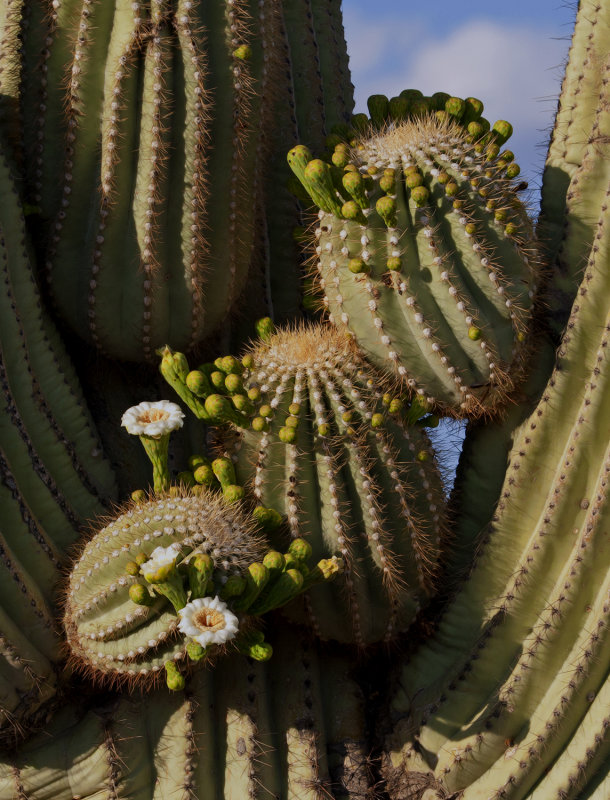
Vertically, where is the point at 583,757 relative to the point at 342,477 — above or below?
below

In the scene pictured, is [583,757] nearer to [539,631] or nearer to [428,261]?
[539,631]

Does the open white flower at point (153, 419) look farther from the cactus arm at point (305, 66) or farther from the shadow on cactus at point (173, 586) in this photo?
the cactus arm at point (305, 66)

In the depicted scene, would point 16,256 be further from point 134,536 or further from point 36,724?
point 36,724

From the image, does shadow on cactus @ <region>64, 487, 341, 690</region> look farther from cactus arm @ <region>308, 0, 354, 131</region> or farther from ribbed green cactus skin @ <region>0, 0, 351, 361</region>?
cactus arm @ <region>308, 0, 354, 131</region>

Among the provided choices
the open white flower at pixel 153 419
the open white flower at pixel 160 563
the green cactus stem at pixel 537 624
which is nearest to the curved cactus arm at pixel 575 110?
the green cactus stem at pixel 537 624

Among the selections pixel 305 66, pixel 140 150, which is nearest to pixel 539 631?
pixel 140 150

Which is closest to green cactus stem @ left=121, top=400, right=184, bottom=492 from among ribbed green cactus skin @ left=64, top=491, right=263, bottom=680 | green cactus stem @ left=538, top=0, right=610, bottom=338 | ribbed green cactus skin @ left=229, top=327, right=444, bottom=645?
ribbed green cactus skin @ left=64, top=491, right=263, bottom=680
